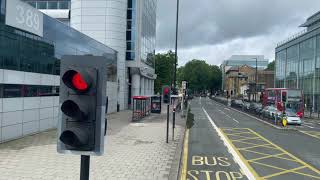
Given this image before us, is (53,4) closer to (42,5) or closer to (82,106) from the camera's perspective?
(42,5)

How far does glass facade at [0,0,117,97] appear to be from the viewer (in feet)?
57.0

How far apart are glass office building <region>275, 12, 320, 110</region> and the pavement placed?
40.2m

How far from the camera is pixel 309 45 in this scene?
55.4m

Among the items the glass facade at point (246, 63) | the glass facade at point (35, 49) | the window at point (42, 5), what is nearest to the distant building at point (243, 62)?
the glass facade at point (246, 63)

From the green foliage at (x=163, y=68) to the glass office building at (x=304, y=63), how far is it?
21815 millimetres

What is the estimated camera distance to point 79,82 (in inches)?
169

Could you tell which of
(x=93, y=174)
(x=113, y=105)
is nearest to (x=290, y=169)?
Answer: (x=93, y=174)

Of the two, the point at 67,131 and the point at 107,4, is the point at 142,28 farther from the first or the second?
the point at 67,131

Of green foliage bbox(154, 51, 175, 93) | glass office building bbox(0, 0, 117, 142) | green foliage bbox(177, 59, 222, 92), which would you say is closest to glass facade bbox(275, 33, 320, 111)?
green foliage bbox(154, 51, 175, 93)

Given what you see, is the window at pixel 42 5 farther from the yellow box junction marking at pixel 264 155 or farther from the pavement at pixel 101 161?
the yellow box junction marking at pixel 264 155

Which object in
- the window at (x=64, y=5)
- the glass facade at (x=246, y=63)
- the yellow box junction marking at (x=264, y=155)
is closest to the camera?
the yellow box junction marking at (x=264, y=155)

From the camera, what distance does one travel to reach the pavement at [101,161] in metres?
10.6

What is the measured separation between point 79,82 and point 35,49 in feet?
57.5

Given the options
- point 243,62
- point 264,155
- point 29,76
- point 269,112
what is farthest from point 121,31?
point 243,62
